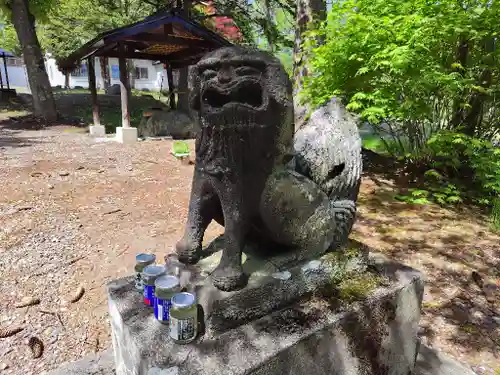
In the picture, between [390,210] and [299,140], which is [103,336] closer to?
[299,140]

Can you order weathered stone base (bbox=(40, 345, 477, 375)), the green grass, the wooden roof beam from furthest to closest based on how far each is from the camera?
the wooden roof beam → the green grass → weathered stone base (bbox=(40, 345, 477, 375))

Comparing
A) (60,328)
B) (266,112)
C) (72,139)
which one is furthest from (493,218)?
(72,139)

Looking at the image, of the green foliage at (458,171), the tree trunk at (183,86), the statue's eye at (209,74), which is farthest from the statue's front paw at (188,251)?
the tree trunk at (183,86)

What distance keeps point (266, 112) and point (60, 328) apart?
93.8 inches

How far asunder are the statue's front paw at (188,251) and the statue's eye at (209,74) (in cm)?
82

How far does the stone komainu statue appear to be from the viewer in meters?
1.44

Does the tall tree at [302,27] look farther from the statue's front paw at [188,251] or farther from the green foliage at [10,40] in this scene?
the green foliage at [10,40]

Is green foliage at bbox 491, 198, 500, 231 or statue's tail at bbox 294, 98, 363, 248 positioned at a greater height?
statue's tail at bbox 294, 98, 363, 248

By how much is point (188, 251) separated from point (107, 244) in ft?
8.31

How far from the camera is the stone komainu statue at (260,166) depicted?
1436 millimetres

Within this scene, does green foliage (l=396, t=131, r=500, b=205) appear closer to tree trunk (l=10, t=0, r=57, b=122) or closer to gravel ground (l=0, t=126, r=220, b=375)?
gravel ground (l=0, t=126, r=220, b=375)

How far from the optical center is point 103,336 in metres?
2.58

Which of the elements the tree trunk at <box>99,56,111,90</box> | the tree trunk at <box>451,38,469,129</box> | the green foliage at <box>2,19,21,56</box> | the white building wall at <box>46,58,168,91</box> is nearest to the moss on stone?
the tree trunk at <box>451,38,469,129</box>

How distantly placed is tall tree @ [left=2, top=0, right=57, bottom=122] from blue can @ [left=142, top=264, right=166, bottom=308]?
13.9 meters
